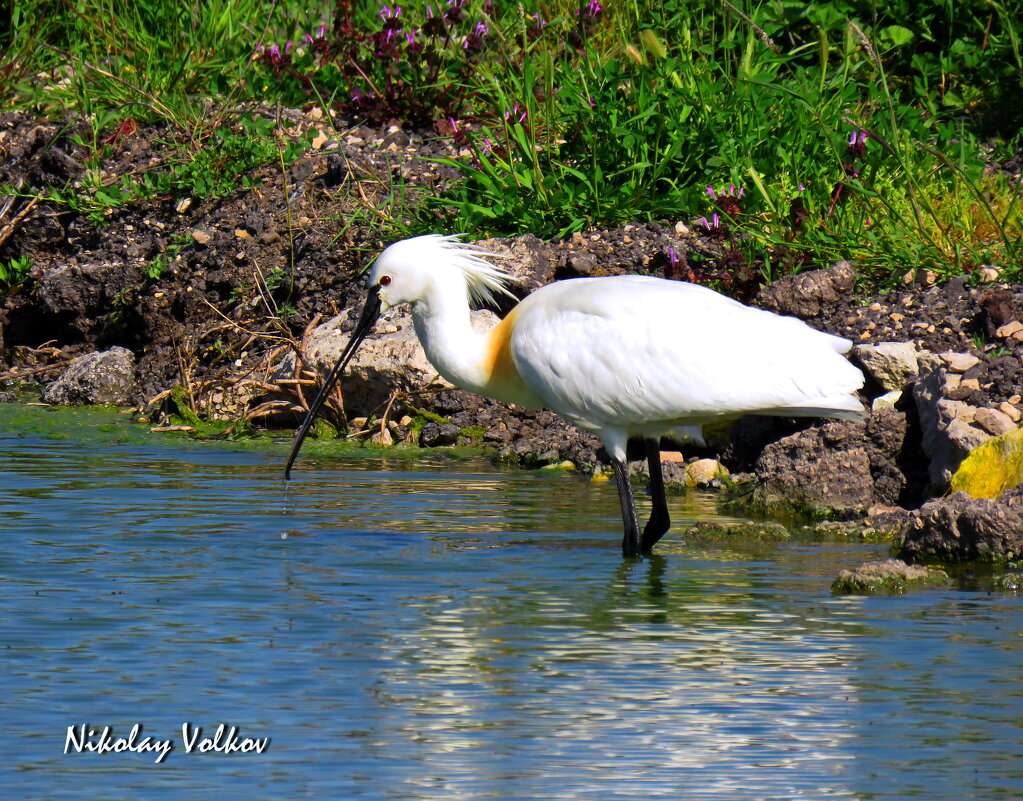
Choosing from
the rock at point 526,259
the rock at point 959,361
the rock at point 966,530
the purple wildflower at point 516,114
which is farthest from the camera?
the purple wildflower at point 516,114

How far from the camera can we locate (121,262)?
11828 millimetres

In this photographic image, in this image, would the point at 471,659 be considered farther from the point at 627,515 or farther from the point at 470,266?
the point at 470,266

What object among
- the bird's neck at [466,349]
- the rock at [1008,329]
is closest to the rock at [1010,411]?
the rock at [1008,329]

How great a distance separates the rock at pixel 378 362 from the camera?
9.76m

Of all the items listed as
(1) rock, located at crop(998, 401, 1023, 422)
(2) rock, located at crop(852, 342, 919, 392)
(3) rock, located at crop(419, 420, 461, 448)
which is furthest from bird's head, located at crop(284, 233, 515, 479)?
(1) rock, located at crop(998, 401, 1023, 422)

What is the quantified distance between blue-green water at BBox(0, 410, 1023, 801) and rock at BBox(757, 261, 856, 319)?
1.83 metres

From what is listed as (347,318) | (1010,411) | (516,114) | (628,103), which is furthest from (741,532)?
(516,114)

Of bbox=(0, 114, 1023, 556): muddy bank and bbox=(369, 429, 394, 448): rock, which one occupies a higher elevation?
A: bbox=(0, 114, 1023, 556): muddy bank

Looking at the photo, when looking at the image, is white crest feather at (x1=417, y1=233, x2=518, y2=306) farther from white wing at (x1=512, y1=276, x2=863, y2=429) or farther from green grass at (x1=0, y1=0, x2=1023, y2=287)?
green grass at (x1=0, y1=0, x2=1023, y2=287)

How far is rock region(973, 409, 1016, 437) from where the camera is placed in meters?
7.38

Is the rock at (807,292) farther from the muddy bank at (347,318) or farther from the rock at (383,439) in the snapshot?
the rock at (383,439)

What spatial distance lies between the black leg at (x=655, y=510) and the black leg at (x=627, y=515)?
54 millimetres

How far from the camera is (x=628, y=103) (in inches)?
416
